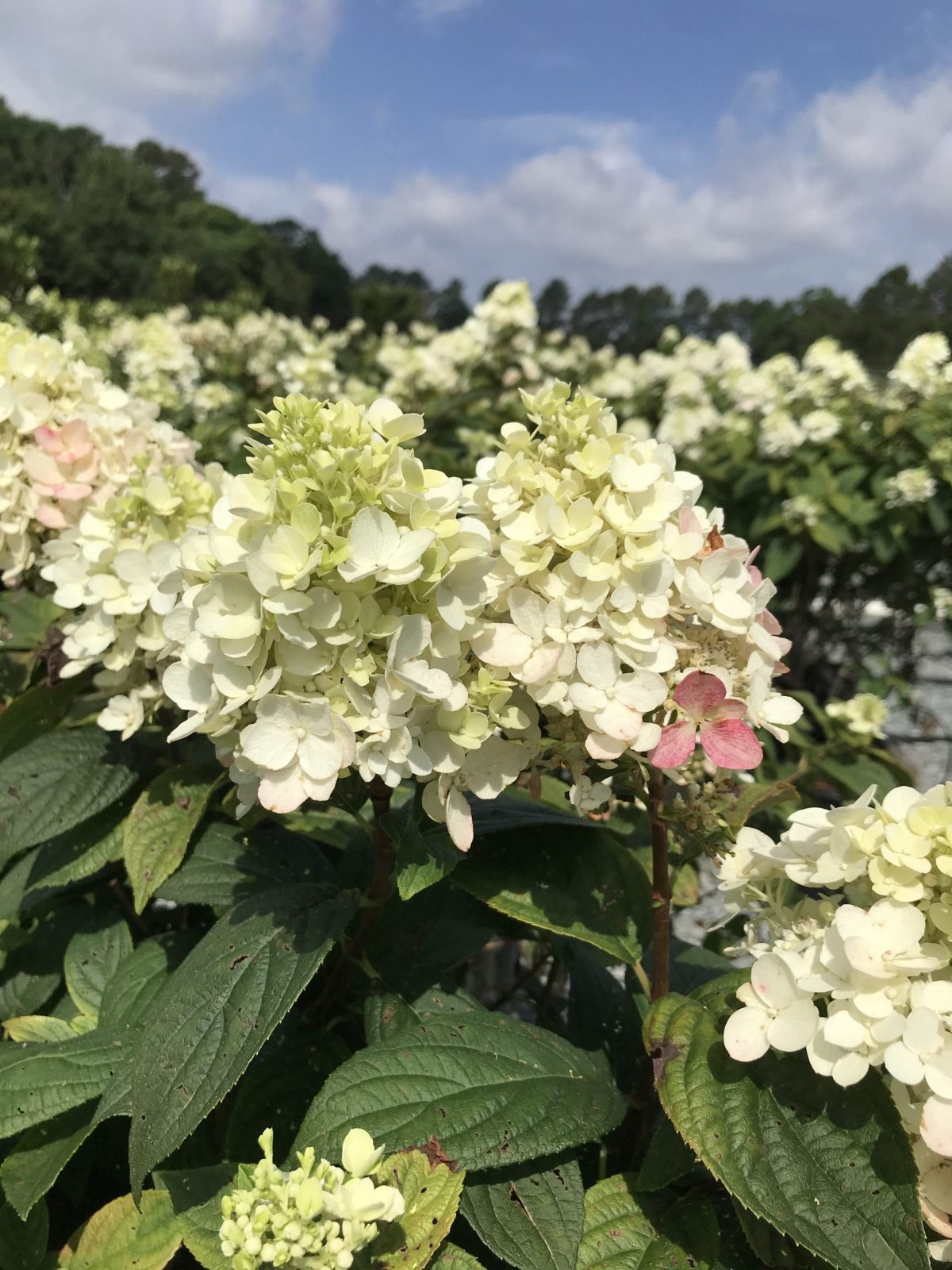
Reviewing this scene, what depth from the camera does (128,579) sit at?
132 centimetres

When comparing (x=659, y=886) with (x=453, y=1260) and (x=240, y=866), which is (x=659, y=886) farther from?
(x=240, y=866)

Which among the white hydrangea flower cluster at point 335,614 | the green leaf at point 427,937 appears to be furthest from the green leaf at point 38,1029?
the white hydrangea flower cluster at point 335,614

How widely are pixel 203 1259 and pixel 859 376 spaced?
193 inches

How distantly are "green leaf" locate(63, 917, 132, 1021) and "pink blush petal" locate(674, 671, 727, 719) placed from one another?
3.19ft

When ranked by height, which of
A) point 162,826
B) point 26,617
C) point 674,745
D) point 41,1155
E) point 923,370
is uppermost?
point 923,370

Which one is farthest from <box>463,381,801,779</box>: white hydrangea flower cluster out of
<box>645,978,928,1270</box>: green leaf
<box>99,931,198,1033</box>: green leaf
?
<box>99,931,198,1033</box>: green leaf

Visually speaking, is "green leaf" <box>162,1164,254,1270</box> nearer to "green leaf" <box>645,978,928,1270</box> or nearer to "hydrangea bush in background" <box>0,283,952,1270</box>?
"hydrangea bush in background" <box>0,283,952,1270</box>

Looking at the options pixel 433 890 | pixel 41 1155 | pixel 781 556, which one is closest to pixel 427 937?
pixel 433 890

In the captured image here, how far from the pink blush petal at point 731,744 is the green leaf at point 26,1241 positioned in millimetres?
1021

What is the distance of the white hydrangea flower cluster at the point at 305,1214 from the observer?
725mm

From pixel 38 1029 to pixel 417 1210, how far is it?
2.51 ft

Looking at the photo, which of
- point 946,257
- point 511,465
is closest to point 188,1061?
point 511,465

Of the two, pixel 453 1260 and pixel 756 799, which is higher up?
pixel 756 799

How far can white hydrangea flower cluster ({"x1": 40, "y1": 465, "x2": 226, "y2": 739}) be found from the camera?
51.8 inches
